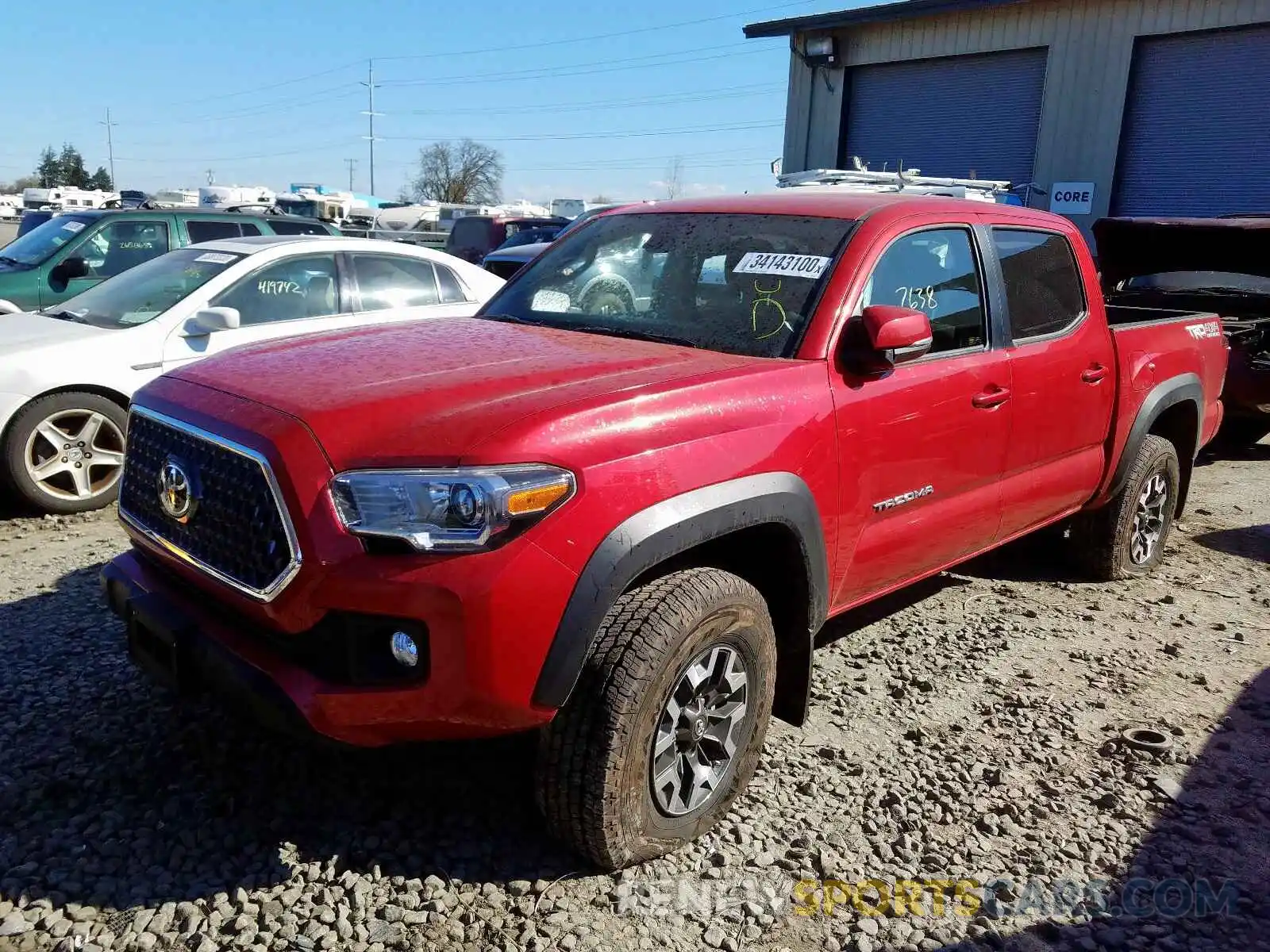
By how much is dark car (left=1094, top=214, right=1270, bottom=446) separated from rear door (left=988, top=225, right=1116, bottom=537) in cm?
356

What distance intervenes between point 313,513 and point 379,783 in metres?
1.16

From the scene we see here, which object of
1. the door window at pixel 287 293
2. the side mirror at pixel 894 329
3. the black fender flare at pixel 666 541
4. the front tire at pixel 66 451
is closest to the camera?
the black fender flare at pixel 666 541

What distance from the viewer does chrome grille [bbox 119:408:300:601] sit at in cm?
245

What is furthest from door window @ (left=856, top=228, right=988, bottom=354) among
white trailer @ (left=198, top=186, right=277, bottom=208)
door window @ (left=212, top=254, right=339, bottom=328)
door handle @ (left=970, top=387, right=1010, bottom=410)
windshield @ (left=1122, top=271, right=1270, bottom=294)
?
white trailer @ (left=198, top=186, right=277, bottom=208)

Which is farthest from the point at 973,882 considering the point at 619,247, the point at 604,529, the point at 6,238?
the point at 6,238

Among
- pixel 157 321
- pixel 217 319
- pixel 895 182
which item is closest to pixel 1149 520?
pixel 217 319

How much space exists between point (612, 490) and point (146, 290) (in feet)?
16.7

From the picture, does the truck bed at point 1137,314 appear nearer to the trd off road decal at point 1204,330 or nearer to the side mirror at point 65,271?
the trd off road decal at point 1204,330

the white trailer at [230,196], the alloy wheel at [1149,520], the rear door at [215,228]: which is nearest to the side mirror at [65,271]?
the rear door at [215,228]

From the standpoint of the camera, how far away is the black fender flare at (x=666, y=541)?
2.40 metres

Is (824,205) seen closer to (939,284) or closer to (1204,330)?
(939,284)

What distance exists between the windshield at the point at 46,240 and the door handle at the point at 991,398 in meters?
8.72

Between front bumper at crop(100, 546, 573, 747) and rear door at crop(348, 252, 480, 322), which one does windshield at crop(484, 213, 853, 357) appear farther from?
rear door at crop(348, 252, 480, 322)

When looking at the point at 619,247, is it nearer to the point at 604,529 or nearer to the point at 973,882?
the point at 604,529
